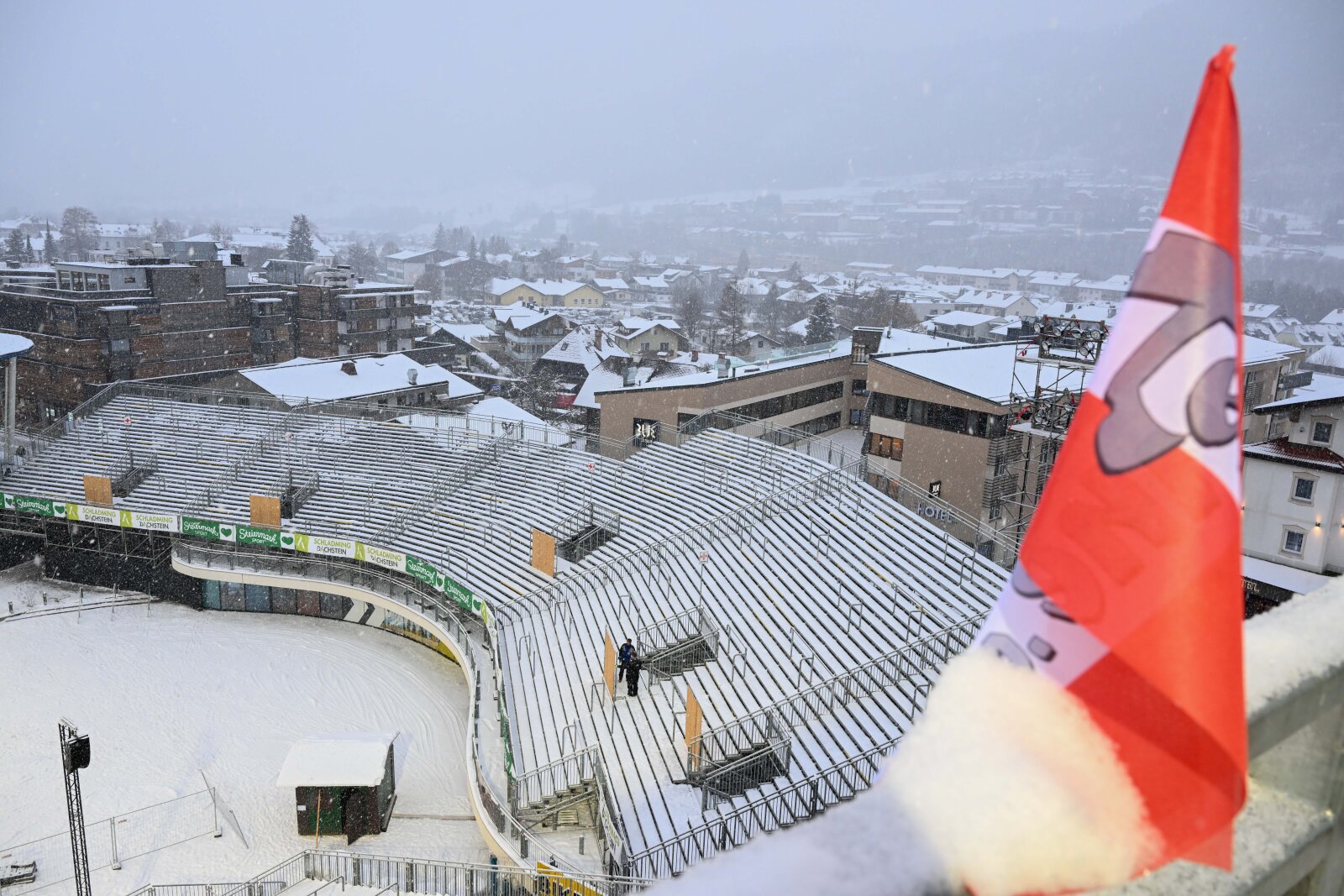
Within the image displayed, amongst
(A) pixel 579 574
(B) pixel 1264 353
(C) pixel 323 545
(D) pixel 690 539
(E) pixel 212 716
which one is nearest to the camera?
(E) pixel 212 716

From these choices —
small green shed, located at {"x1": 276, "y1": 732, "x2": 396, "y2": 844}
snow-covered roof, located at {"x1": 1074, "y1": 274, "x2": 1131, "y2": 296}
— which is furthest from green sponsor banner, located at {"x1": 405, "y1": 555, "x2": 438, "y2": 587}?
snow-covered roof, located at {"x1": 1074, "y1": 274, "x2": 1131, "y2": 296}

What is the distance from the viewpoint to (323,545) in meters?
26.7

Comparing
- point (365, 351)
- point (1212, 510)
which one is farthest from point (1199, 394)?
point (365, 351)

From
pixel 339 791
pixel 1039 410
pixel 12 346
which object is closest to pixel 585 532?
pixel 339 791

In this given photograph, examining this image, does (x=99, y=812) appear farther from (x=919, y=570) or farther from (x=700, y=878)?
(x=700, y=878)

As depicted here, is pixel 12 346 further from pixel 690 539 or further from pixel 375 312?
pixel 690 539

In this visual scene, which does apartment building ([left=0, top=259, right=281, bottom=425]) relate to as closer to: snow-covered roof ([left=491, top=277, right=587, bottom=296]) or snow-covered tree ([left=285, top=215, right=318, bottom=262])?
snow-covered roof ([left=491, top=277, right=587, bottom=296])

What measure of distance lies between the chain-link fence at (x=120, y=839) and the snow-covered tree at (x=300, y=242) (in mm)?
116796

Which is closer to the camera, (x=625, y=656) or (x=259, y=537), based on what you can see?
(x=625, y=656)

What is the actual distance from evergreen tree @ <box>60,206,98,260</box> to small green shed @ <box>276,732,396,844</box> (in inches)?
5311

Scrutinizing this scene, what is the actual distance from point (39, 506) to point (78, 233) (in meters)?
152

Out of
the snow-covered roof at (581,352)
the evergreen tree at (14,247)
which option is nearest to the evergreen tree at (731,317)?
the snow-covered roof at (581,352)

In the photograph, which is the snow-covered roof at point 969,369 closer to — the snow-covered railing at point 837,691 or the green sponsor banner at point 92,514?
the snow-covered railing at point 837,691

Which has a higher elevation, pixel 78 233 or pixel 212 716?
pixel 78 233
